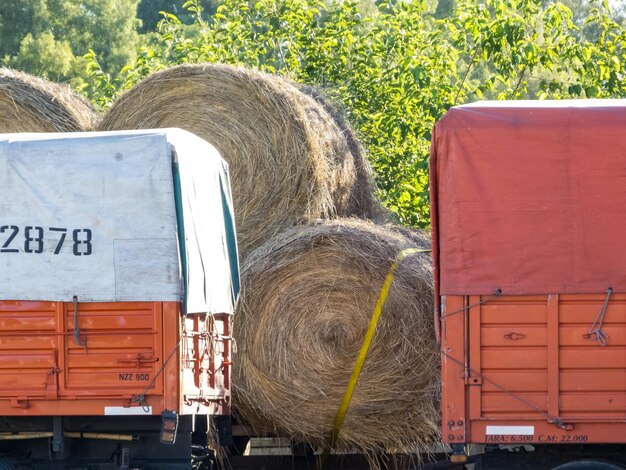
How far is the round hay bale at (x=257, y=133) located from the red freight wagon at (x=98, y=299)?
2.41 meters

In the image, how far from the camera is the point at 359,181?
11.3 meters

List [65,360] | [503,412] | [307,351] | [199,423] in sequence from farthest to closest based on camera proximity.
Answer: [307,351] → [199,423] → [65,360] → [503,412]

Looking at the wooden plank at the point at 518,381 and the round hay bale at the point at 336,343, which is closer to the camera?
the wooden plank at the point at 518,381

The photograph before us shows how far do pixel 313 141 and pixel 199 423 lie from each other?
2.96 metres

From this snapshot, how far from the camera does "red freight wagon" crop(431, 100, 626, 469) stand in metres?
7.17

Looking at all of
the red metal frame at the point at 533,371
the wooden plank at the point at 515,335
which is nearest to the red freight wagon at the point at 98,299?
the red metal frame at the point at 533,371

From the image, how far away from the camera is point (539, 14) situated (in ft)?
46.0

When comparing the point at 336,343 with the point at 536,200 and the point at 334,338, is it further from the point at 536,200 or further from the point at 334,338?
the point at 536,200

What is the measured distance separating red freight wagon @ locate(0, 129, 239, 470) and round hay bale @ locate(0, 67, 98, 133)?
3413 millimetres

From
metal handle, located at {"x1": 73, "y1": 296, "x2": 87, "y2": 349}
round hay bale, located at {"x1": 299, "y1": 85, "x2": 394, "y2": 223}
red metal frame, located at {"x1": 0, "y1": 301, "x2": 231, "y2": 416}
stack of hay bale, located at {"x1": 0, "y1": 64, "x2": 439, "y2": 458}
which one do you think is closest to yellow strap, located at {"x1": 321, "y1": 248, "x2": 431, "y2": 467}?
stack of hay bale, located at {"x1": 0, "y1": 64, "x2": 439, "y2": 458}

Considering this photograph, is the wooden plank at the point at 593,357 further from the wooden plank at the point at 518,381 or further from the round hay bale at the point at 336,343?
the round hay bale at the point at 336,343

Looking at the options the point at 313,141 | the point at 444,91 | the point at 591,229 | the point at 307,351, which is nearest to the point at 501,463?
the point at 591,229

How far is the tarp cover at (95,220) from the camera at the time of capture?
7.79 metres

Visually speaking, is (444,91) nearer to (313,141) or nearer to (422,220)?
(422,220)
